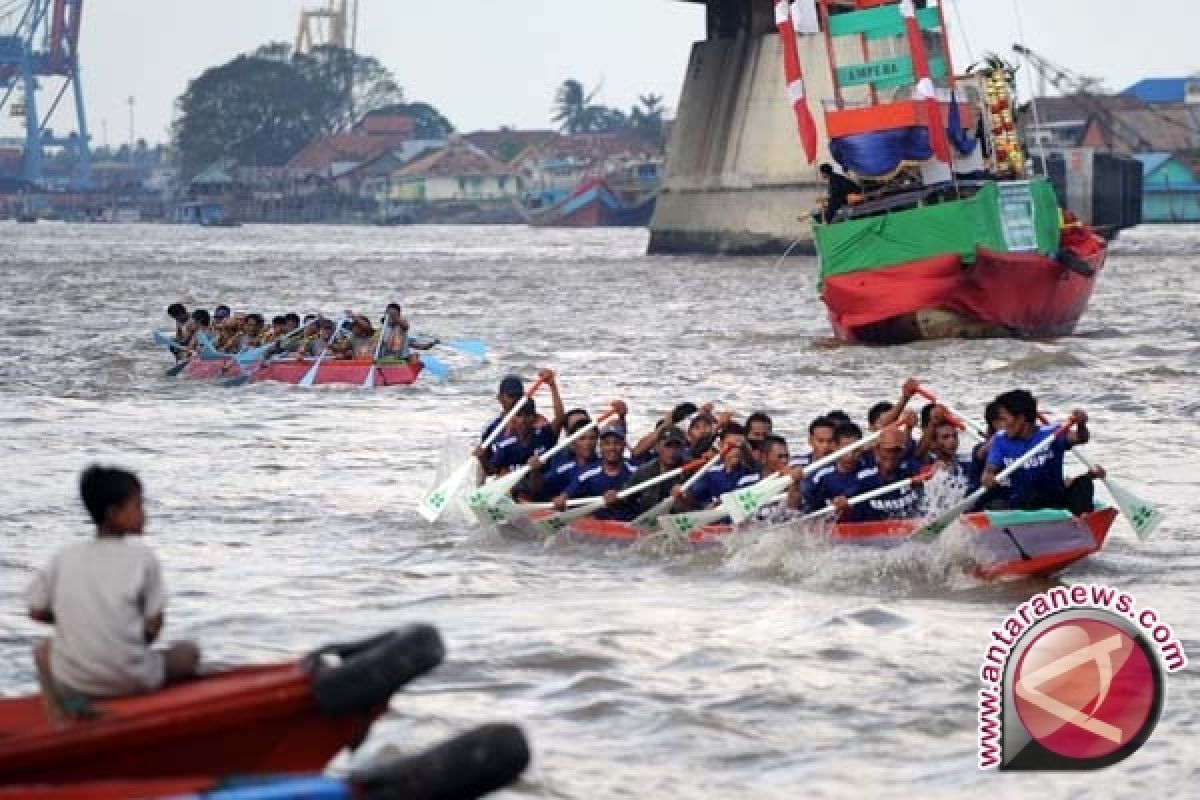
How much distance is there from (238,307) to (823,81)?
2109cm

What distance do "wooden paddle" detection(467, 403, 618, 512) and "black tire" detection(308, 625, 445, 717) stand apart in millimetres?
8958

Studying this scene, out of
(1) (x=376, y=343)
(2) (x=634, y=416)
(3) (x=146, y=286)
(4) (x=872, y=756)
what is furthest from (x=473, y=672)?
(3) (x=146, y=286)

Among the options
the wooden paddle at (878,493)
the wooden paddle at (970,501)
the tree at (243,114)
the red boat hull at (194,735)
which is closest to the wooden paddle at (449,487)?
the wooden paddle at (878,493)

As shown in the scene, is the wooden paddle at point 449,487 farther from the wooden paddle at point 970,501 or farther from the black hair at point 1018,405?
the black hair at point 1018,405

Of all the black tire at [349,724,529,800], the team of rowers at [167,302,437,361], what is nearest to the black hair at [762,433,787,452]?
the black tire at [349,724,529,800]

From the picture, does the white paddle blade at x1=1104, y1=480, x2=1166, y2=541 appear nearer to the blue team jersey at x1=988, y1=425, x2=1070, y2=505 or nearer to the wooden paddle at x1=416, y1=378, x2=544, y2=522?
the blue team jersey at x1=988, y1=425, x2=1070, y2=505

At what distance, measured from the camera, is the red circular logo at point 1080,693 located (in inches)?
424

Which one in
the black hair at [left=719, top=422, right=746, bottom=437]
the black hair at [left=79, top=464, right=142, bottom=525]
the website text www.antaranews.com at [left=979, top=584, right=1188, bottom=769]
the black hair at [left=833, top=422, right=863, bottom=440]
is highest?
the black hair at [left=79, top=464, right=142, bottom=525]

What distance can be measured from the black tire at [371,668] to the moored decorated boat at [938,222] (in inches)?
1172

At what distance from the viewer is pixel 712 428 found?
17.5 m

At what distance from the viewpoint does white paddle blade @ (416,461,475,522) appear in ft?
61.8

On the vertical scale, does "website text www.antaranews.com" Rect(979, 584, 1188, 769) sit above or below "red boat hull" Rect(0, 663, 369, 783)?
below

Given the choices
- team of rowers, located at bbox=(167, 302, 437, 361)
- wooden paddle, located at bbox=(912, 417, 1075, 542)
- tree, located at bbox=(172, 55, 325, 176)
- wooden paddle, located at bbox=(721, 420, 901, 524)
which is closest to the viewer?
wooden paddle, located at bbox=(912, 417, 1075, 542)

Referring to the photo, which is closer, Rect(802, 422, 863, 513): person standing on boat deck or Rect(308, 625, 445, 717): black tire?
Rect(308, 625, 445, 717): black tire
